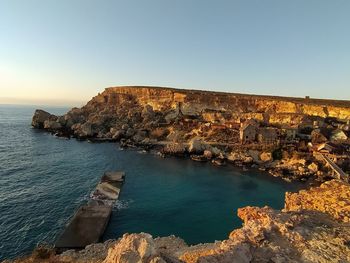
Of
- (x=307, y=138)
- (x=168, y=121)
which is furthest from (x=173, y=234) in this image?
(x=168, y=121)

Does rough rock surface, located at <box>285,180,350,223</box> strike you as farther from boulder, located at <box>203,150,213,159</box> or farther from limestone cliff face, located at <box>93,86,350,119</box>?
limestone cliff face, located at <box>93,86,350,119</box>

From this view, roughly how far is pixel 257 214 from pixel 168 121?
66891 mm

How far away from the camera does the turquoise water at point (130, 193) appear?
81.2 feet

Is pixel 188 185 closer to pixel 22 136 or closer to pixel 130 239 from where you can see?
pixel 130 239

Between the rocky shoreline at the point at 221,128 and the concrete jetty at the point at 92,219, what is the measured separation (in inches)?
923

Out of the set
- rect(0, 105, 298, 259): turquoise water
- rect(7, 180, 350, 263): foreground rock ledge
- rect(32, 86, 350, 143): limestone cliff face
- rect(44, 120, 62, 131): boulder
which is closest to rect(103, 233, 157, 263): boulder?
rect(7, 180, 350, 263): foreground rock ledge

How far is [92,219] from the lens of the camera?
25438 mm

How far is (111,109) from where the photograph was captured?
313ft

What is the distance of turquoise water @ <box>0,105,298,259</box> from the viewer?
81.2ft

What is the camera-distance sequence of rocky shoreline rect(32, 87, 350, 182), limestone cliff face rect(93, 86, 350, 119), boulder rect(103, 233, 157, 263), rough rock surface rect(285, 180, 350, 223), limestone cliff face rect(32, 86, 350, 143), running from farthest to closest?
1. limestone cliff face rect(93, 86, 350, 119)
2. limestone cliff face rect(32, 86, 350, 143)
3. rocky shoreline rect(32, 87, 350, 182)
4. rough rock surface rect(285, 180, 350, 223)
5. boulder rect(103, 233, 157, 263)

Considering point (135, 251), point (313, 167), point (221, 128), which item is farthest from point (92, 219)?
point (221, 128)

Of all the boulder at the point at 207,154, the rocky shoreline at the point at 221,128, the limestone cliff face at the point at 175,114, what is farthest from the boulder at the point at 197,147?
the limestone cliff face at the point at 175,114

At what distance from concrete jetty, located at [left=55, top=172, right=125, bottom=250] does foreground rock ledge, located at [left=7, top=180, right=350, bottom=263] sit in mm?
5144

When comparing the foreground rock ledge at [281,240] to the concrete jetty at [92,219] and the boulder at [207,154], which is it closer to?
the concrete jetty at [92,219]
